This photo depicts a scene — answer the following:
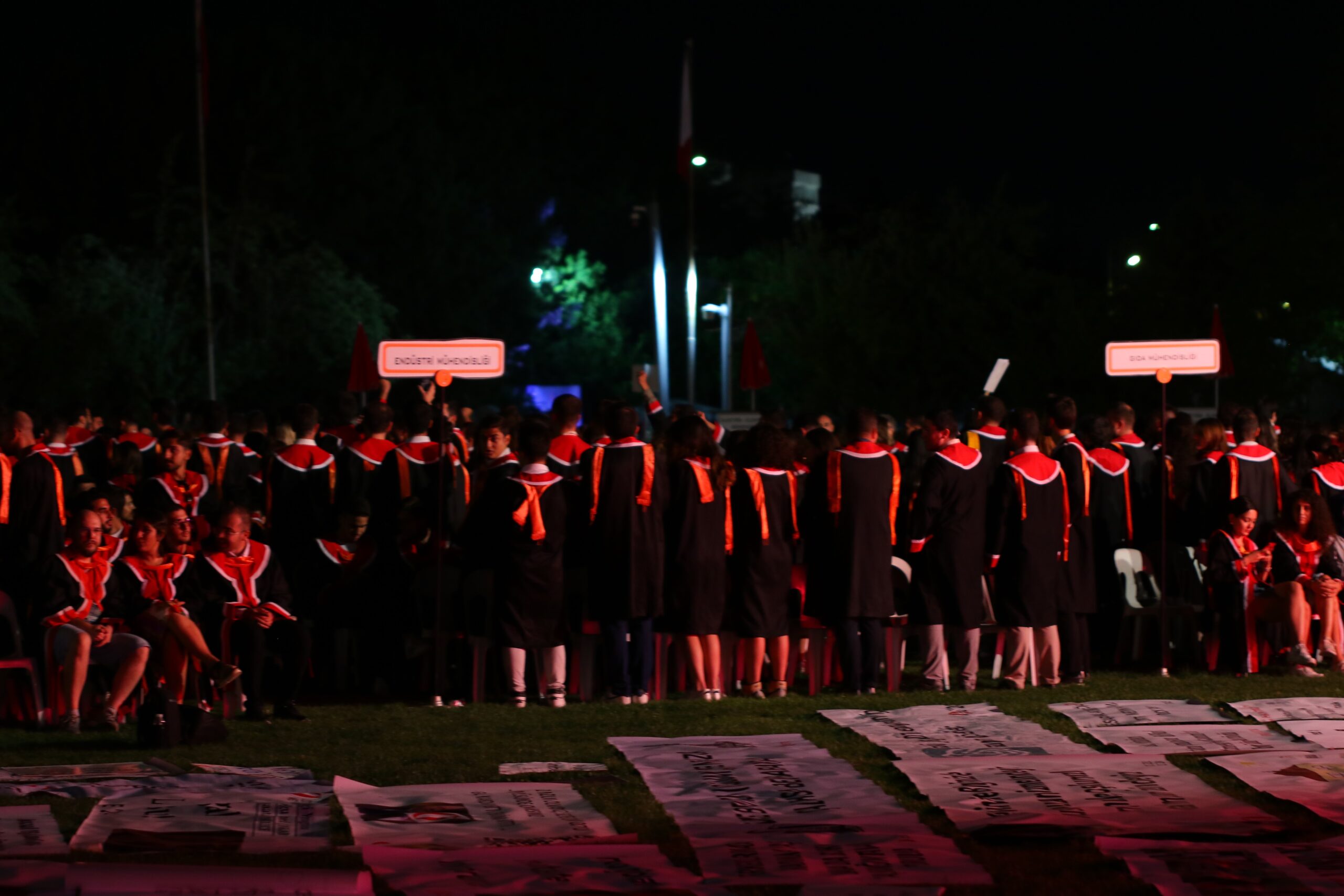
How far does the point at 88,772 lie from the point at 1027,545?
240 inches

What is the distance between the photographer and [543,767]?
8766mm

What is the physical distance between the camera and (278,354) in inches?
1571

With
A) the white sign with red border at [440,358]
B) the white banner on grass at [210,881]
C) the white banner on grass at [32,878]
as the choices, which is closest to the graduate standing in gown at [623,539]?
the white sign with red border at [440,358]

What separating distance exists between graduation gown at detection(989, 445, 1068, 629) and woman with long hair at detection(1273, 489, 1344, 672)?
1682 mm

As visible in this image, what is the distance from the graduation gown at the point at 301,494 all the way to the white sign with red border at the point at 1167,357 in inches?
218

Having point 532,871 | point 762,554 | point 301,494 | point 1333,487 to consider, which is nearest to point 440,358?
point 301,494

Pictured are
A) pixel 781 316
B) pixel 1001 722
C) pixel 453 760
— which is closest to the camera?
pixel 453 760

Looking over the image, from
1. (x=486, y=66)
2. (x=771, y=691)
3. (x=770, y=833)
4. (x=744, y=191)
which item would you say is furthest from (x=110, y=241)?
(x=744, y=191)

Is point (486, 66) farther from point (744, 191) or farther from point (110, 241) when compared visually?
point (744, 191)

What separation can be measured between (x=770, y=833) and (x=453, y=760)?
2.33m

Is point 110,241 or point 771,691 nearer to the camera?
point 771,691

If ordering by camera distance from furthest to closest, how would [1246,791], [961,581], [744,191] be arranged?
1. [744,191]
2. [961,581]
3. [1246,791]

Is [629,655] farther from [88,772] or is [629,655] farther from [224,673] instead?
[88,772]

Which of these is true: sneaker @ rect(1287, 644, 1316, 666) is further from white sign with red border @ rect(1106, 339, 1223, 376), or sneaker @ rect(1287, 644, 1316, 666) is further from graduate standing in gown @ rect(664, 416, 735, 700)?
graduate standing in gown @ rect(664, 416, 735, 700)
